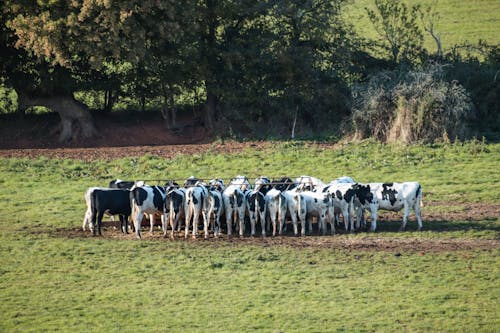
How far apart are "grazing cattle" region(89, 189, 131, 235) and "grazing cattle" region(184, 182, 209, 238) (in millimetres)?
1623

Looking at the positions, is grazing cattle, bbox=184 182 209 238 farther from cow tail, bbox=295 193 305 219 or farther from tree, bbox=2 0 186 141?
tree, bbox=2 0 186 141

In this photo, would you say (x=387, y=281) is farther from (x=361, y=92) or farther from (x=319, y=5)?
(x=319, y=5)

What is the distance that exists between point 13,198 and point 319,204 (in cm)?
1069

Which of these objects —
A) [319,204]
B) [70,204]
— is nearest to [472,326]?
[319,204]

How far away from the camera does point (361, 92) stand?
36.9m

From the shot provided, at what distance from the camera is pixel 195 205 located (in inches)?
942

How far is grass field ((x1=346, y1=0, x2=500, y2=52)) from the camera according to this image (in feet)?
167

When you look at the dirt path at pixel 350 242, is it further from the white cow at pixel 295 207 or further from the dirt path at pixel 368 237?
the white cow at pixel 295 207

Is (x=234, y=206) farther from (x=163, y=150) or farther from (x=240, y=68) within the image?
(x=240, y=68)

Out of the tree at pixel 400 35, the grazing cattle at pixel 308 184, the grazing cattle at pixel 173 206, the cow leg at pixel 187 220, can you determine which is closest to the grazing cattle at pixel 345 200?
the grazing cattle at pixel 308 184

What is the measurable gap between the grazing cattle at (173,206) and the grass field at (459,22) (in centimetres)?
2638

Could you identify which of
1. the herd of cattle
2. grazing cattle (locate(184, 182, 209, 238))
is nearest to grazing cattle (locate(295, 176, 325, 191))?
the herd of cattle

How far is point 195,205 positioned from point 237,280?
4.42 metres

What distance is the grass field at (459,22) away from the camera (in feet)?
167
